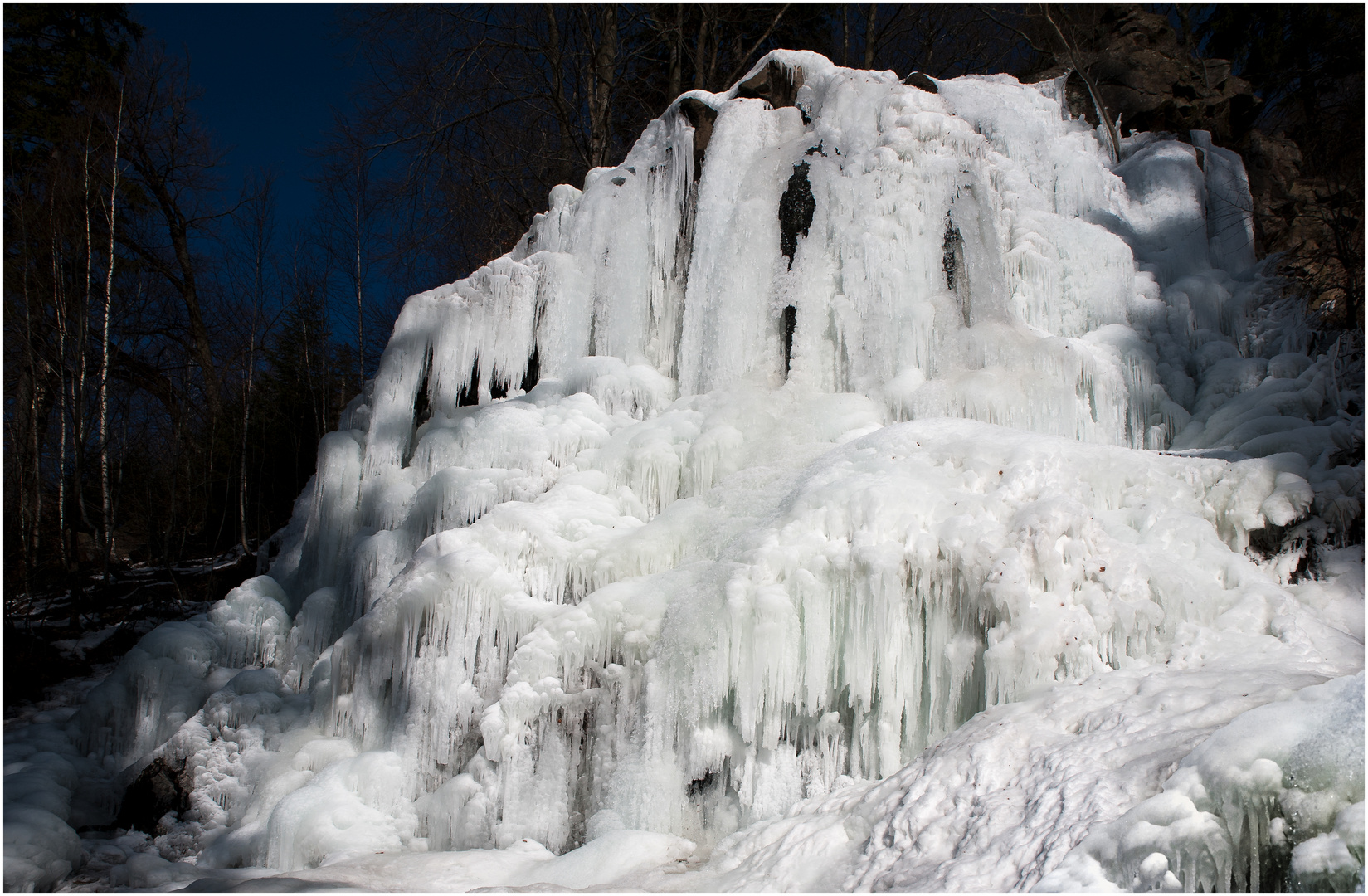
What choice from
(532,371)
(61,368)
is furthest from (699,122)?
(61,368)

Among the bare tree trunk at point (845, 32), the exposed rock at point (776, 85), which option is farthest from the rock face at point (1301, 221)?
the bare tree trunk at point (845, 32)

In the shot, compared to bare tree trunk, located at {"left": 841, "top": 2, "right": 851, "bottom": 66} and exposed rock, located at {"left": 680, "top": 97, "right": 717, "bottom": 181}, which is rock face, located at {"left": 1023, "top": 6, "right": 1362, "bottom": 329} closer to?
bare tree trunk, located at {"left": 841, "top": 2, "right": 851, "bottom": 66}

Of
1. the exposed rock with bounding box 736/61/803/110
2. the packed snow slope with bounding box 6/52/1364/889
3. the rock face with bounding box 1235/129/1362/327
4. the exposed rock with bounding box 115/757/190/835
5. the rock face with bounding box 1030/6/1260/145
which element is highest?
the rock face with bounding box 1030/6/1260/145

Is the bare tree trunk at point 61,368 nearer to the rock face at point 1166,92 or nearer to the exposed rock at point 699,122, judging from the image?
the exposed rock at point 699,122

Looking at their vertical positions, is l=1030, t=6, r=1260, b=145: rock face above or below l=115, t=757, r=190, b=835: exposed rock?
above

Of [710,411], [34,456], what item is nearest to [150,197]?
[34,456]

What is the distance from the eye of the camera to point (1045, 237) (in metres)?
7.42

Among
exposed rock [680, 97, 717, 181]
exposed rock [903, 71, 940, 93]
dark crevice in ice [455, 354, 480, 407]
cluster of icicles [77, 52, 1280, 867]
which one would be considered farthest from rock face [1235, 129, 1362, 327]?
dark crevice in ice [455, 354, 480, 407]

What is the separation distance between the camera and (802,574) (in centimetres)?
420

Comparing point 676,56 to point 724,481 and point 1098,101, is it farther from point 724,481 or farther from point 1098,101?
point 724,481

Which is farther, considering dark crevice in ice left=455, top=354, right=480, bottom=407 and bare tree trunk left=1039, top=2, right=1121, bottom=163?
bare tree trunk left=1039, top=2, right=1121, bottom=163

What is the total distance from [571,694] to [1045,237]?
19.6 feet

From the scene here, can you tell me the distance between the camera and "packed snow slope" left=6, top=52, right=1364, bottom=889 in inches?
121

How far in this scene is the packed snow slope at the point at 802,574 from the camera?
307cm
